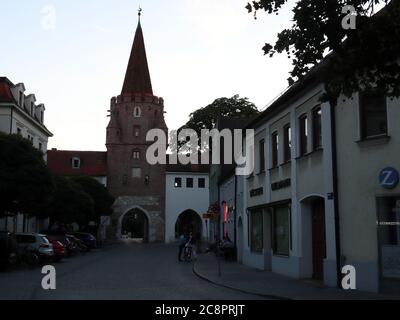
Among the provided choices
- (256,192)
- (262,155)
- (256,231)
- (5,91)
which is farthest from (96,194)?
(262,155)

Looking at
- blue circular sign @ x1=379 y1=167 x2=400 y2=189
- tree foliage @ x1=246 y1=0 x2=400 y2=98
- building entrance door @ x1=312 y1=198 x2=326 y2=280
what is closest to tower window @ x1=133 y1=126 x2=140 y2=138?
building entrance door @ x1=312 y1=198 x2=326 y2=280

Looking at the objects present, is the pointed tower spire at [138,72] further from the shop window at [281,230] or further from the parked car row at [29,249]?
the shop window at [281,230]

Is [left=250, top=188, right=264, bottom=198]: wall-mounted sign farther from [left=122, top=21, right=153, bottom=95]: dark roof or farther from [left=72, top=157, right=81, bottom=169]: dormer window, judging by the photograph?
[left=72, top=157, right=81, bottom=169]: dormer window

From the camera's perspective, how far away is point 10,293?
51.4 feet

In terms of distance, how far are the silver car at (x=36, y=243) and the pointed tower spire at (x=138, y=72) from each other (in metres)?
51.4

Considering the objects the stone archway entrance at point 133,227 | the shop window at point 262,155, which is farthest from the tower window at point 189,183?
the shop window at point 262,155

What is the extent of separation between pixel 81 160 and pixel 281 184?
197ft

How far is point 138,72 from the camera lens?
80188 mm

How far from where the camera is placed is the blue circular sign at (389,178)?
1528 centimetres

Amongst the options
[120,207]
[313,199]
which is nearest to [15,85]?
[120,207]

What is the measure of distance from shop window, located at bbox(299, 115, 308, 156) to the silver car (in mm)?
14084

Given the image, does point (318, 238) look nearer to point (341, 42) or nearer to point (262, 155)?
point (262, 155)

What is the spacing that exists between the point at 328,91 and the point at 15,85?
4201 cm
